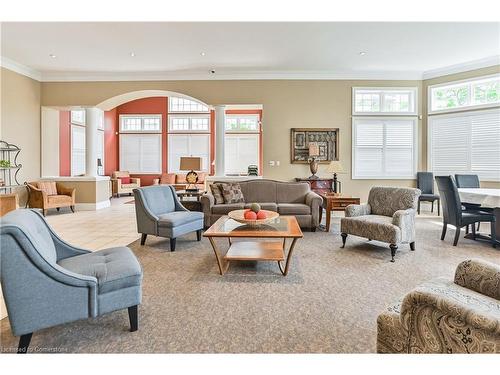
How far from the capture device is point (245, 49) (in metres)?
5.63

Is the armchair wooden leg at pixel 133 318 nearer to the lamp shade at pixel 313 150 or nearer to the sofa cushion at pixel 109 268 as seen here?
the sofa cushion at pixel 109 268

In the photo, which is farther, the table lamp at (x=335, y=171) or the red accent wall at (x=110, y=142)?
the red accent wall at (x=110, y=142)

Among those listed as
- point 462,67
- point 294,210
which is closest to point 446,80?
point 462,67

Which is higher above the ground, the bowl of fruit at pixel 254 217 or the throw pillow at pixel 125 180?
the throw pillow at pixel 125 180

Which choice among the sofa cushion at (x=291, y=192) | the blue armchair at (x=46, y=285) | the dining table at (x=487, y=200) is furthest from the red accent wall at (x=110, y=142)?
the dining table at (x=487, y=200)

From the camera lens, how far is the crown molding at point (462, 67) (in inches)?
238

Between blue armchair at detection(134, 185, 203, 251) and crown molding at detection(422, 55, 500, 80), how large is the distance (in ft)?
20.5

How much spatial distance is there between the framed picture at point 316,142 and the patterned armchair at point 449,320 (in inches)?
217

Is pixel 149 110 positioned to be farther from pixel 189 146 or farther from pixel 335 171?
pixel 335 171

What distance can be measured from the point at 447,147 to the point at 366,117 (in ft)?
6.19

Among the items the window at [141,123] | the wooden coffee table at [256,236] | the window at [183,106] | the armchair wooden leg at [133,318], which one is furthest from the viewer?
the window at [141,123]

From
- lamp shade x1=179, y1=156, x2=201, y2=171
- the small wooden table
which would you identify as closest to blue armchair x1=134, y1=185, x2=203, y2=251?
lamp shade x1=179, y1=156, x2=201, y2=171

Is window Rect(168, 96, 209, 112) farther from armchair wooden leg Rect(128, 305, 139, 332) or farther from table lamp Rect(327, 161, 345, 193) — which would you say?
armchair wooden leg Rect(128, 305, 139, 332)
